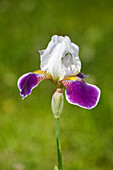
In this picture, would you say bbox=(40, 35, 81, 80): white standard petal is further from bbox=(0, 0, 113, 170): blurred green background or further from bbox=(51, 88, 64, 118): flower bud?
bbox=(0, 0, 113, 170): blurred green background

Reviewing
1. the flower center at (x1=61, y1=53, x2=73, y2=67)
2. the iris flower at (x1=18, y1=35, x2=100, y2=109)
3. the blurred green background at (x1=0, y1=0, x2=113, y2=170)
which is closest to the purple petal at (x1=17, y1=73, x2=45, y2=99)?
the iris flower at (x1=18, y1=35, x2=100, y2=109)

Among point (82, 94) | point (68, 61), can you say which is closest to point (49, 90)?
point (68, 61)

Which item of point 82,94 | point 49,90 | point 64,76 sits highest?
point 49,90

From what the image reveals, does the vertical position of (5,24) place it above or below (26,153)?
above

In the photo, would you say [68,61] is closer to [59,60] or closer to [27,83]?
[59,60]

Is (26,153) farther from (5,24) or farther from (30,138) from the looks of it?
(5,24)

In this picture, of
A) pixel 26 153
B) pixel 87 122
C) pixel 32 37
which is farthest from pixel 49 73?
pixel 32 37
